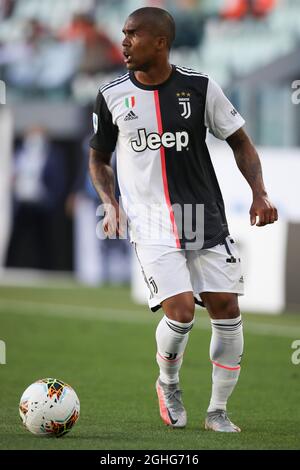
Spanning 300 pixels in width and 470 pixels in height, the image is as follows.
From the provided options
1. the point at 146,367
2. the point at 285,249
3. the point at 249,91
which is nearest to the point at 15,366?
the point at 146,367

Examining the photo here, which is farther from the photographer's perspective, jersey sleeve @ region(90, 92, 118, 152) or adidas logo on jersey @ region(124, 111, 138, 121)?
jersey sleeve @ region(90, 92, 118, 152)

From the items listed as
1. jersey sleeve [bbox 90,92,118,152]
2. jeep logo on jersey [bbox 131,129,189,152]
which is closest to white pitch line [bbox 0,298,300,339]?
jersey sleeve [bbox 90,92,118,152]

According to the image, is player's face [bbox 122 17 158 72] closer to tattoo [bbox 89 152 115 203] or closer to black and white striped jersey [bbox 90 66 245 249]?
black and white striped jersey [bbox 90 66 245 249]

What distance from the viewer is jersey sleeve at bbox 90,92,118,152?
7.18 m

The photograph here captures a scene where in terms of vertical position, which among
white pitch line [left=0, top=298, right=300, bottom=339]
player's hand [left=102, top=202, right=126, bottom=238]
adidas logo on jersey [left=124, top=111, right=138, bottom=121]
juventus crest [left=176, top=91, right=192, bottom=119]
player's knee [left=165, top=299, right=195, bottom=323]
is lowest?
white pitch line [left=0, top=298, right=300, bottom=339]

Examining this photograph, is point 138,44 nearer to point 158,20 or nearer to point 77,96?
point 158,20

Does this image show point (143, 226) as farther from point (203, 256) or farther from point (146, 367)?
point (146, 367)

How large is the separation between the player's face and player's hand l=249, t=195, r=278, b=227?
3.42ft

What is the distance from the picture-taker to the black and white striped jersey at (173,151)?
6973 millimetres

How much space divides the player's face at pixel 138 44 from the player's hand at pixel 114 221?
84 cm

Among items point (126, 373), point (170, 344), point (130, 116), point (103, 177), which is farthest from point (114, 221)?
point (126, 373)

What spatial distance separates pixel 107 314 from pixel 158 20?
8.12 m

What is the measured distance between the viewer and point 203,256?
7.02 m

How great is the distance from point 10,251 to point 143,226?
14126 mm
